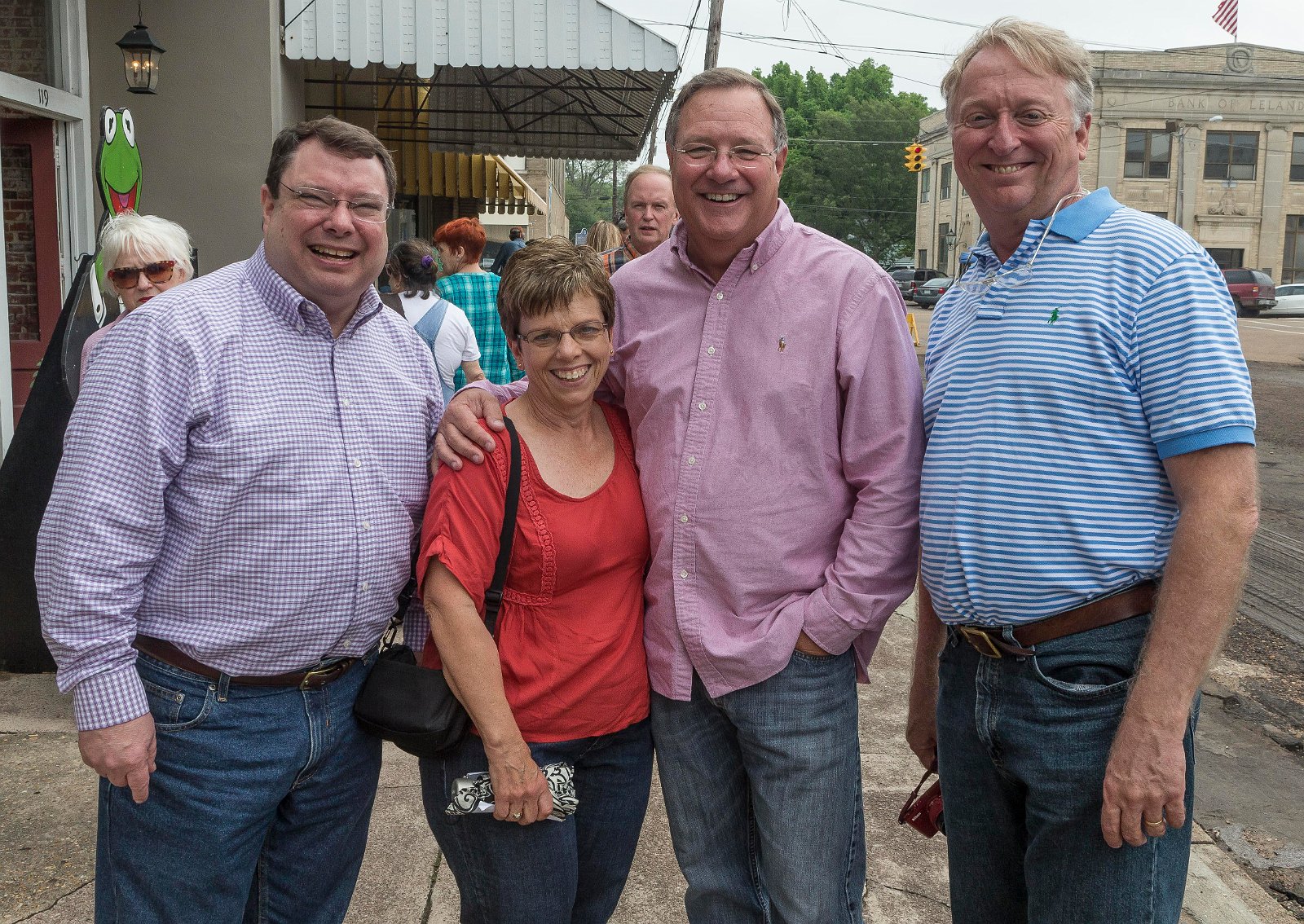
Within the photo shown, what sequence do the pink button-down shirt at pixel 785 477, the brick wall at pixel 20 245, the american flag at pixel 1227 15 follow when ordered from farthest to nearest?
the american flag at pixel 1227 15 < the brick wall at pixel 20 245 < the pink button-down shirt at pixel 785 477

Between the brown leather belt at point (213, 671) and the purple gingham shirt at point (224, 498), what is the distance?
2cm

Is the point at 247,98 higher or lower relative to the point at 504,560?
higher

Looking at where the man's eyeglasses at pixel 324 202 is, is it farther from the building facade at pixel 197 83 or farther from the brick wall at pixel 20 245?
the brick wall at pixel 20 245

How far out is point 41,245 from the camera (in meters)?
6.48

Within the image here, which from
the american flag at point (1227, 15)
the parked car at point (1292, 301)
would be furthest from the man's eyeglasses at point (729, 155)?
the parked car at point (1292, 301)

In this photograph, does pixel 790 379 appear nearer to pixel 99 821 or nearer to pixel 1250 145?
pixel 99 821

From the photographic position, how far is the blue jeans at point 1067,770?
2.10 m

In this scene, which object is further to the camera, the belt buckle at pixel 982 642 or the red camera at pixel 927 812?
the red camera at pixel 927 812

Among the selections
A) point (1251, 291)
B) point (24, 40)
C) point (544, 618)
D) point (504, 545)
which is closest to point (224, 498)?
point (504, 545)

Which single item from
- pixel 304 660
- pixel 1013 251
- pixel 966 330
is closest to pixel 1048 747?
pixel 966 330

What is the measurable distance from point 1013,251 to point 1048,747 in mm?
1023

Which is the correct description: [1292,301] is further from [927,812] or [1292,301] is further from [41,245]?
[927,812]

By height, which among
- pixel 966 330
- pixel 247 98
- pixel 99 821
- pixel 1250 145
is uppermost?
pixel 1250 145

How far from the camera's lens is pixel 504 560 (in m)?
2.35
